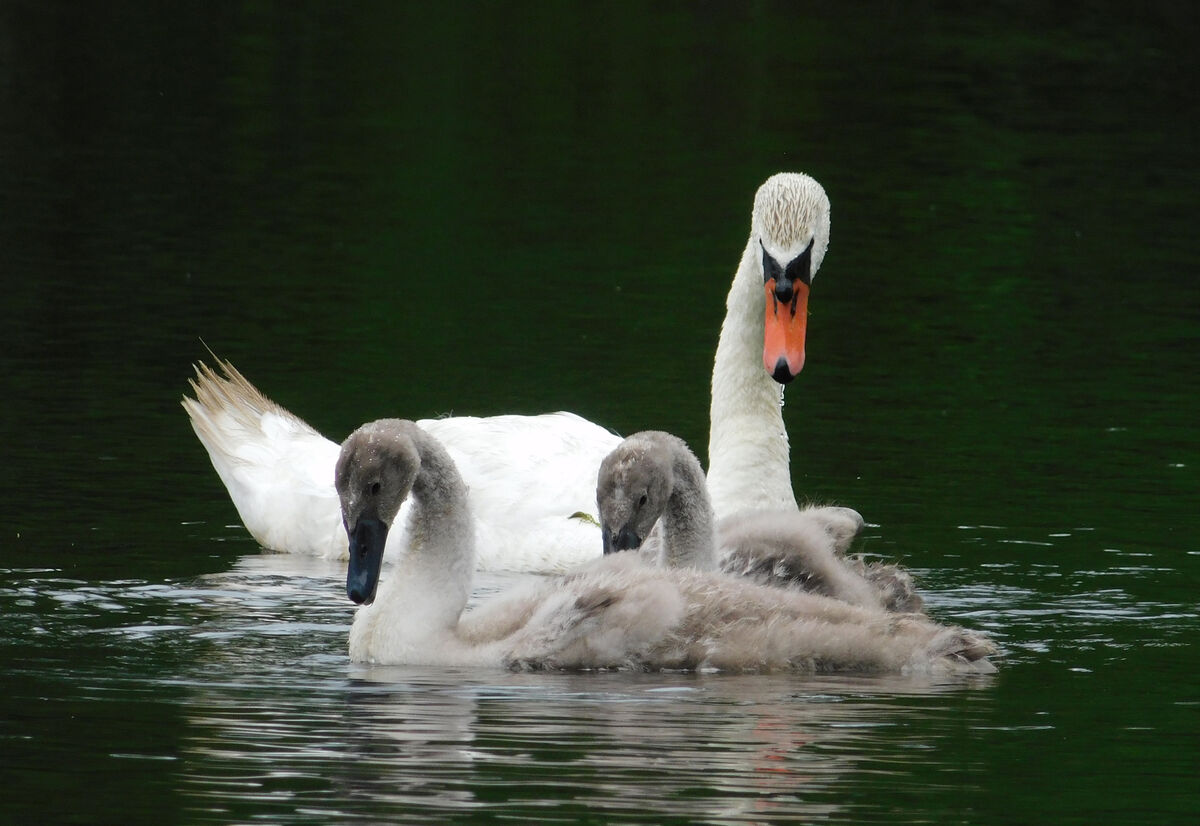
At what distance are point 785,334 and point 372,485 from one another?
3111 mm

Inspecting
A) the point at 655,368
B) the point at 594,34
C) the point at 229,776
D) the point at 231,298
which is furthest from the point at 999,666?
the point at 594,34

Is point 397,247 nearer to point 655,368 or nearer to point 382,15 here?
point 655,368

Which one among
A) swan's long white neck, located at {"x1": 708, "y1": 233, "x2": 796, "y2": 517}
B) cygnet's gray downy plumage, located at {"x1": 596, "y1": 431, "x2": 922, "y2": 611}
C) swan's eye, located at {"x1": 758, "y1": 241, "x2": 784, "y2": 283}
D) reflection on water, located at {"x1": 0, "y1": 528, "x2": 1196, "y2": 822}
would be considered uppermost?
swan's eye, located at {"x1": 758, "y1": 241, "x2": 784, "y2": 283}

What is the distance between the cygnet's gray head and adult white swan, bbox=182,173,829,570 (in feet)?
6.71

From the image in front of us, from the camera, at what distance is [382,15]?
5394 cm

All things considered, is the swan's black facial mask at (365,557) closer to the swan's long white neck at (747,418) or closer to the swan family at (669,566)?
the swan family at (669,566)

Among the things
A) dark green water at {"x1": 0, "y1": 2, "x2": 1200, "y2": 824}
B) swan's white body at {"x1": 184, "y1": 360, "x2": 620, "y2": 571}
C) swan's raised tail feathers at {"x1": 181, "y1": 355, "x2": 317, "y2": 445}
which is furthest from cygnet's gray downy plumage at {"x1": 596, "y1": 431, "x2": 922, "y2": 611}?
swan's raised tail feathers at {"x1": 181, "y1": 355, "x2": 317, "y2": 445}

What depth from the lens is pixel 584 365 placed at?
Result: 65.7 ft

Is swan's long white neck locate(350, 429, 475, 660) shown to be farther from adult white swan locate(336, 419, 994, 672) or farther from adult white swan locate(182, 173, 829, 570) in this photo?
adult white swan locate(182, 173, 829, 570)

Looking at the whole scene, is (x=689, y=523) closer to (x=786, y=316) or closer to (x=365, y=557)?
(x=365, y=557)

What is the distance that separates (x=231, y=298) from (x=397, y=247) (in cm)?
400

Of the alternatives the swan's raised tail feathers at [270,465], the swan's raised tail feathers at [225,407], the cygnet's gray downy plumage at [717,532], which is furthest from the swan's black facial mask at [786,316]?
the swan's raised tail feathers at [225,407]

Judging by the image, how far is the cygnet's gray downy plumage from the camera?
11.4 meters

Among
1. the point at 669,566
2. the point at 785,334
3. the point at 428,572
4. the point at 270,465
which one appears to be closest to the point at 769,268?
the point at 785,334
